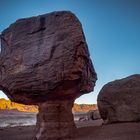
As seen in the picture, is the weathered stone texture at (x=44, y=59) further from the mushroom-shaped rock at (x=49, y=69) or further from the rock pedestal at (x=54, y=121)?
the rock pedestal at (x=54, y=121)

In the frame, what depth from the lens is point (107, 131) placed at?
11.3m

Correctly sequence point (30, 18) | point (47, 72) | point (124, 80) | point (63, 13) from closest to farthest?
point (47, 72) → point (63, 13) → point (30, 18) → point (124, 80)

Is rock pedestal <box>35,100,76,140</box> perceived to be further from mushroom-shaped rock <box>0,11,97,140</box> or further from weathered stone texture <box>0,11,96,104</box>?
weathered stone texture <box>0,11,96,104</box>

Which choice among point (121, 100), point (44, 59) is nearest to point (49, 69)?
point (44, 59)

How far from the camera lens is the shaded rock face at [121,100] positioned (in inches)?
514

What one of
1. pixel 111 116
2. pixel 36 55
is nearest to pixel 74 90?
pixel 36 55

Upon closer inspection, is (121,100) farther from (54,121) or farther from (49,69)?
(49,69)

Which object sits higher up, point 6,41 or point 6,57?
point 6,41

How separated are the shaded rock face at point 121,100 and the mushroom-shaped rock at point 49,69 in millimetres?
2551

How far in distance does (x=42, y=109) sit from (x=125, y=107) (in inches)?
171

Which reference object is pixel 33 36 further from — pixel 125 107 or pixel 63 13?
pixel 125 107

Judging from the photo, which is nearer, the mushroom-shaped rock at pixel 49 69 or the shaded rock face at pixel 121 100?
the mushroom-shaped rock at pixel 49 69

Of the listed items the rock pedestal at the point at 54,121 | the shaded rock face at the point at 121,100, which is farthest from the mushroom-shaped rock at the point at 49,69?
the shaded rock face at the point at 121,100

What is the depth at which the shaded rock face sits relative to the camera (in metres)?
13.1
